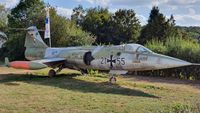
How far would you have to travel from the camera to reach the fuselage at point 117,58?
16328 mm

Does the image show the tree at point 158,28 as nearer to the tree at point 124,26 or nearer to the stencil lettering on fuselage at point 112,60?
the tree at point 124,26

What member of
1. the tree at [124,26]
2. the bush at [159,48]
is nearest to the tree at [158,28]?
the tree at [124,26]

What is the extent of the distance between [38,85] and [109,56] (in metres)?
3.71

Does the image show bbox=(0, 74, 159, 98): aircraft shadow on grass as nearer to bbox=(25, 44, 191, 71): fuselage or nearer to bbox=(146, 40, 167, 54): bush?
bbox=(25, 44, 191, 71): fuselage

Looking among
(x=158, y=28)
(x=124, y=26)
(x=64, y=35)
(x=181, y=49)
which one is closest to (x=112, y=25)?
(x=124, y=26)

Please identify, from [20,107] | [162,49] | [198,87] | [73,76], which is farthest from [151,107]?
[162,49]

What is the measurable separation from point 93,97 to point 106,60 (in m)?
5.33

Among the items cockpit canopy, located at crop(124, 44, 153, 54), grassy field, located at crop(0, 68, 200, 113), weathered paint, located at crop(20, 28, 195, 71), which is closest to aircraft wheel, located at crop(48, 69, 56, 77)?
weathered paint, located at crop(20, 28, 195, 71)

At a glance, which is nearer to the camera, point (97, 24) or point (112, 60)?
point (112, 60)

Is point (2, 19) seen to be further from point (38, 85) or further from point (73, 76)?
point (38, 85)

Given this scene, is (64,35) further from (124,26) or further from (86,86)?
(124,26)

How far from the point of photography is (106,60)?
1820cm

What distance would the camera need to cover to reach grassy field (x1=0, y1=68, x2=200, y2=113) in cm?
1096

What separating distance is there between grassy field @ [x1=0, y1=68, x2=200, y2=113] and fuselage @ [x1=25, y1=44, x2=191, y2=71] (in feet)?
2.90
